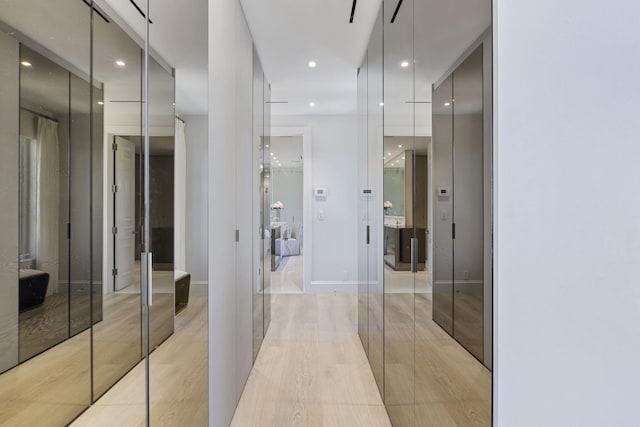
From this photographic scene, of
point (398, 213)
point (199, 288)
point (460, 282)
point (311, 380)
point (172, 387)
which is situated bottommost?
point (311, 380)

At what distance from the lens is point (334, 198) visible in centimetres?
497

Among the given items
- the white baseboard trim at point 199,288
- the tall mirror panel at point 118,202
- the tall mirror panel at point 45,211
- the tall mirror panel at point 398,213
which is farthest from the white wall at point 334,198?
the tall mirror panel at point 45,211

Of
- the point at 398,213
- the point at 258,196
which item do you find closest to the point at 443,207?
the point at 398,213

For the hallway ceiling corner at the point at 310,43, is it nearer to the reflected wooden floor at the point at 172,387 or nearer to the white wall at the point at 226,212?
the white wall at the point at 226,212

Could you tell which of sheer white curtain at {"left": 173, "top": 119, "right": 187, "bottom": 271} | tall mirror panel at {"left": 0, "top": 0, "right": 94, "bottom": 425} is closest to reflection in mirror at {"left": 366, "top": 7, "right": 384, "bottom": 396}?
sheer white curtain at {"left": 173, "top": 119, "right": 187, "bottom": 271}

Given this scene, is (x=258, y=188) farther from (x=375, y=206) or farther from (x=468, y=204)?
(x=468, y=204)

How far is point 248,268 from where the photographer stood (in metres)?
2.41

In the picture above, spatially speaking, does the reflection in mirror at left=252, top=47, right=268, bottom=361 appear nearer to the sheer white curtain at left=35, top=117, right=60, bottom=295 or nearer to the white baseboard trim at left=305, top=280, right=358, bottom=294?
the white baseboard trim at left=305, top=280, right=358, bottom=294

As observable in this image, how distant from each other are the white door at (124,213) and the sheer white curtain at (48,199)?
222 millimetres

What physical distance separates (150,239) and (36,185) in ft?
1.74
